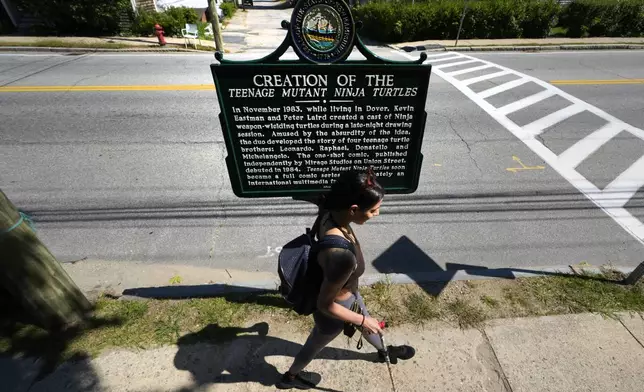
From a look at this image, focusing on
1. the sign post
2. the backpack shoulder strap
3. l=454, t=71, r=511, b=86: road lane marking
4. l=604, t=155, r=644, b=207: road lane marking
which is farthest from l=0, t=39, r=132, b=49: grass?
l=604, t=155, r=644, b=207: road lane marking

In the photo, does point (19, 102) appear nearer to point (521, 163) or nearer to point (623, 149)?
point (521, 163)

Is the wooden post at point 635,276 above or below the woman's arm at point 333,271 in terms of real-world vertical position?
below

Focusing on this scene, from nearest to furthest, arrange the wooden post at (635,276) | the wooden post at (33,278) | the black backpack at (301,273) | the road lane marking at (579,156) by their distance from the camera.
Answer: the black backpack at (301,273), the wooden post at (33,278), the wooden post at (635,276), the road lane marking at (579,156)

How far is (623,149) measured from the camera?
Answer: 6281mm

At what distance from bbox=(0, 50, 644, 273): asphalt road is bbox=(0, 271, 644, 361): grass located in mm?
563

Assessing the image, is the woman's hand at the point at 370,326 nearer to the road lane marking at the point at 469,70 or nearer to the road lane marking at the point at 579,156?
the road lane marking at the point at 579,156

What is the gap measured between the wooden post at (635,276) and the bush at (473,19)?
15.8 metres

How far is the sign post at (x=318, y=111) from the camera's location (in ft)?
7.31

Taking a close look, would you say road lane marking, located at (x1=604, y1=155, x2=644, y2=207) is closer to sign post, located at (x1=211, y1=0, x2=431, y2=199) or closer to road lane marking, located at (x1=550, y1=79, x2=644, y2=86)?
sign post, located at (x1=211, y1=0, x2=431, y2=199)

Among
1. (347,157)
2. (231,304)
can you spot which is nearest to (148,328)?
(231,304)

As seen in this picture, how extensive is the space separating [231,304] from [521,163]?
5.56 meters

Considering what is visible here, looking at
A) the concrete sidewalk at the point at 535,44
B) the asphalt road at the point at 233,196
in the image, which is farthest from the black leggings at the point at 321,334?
the concrete sidewalk at the point at 535,44

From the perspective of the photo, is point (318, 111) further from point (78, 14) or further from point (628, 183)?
point (78, 14)

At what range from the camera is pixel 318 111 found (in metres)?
2.55
